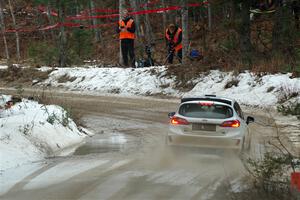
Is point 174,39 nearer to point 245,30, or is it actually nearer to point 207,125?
point 245,30

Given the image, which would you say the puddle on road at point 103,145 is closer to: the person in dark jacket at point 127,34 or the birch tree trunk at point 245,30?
the birch tree trunk at point 245,30

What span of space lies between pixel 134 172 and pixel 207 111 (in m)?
2.01

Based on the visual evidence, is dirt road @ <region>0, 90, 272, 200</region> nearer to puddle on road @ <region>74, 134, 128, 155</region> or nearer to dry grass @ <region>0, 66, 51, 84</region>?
puddle on road @ <region>74, 134, 128, 155</region>

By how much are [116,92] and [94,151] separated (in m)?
12.4

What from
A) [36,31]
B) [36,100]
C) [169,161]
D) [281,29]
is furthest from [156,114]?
[36,31]

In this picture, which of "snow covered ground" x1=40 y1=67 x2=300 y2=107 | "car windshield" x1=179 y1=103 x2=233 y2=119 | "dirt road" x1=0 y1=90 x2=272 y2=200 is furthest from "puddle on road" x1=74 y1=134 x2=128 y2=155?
"snow covered ground" x1=40 y1=67 x2=300 y2=107

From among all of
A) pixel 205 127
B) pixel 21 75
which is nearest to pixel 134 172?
pixel 205 127

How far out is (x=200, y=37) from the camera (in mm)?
38531

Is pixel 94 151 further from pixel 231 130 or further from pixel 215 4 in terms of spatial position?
pixel 215 4

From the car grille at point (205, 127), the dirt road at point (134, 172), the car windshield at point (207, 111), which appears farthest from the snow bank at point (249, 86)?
the car grille at point (205, 127)

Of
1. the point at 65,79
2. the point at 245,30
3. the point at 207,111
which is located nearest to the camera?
the point at 207,111

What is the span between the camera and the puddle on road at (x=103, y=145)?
37.6ft

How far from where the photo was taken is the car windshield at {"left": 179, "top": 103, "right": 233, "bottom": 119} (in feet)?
33.1

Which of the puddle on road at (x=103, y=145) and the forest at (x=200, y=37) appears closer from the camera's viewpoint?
the puddle on road at (x=103, y=145)
